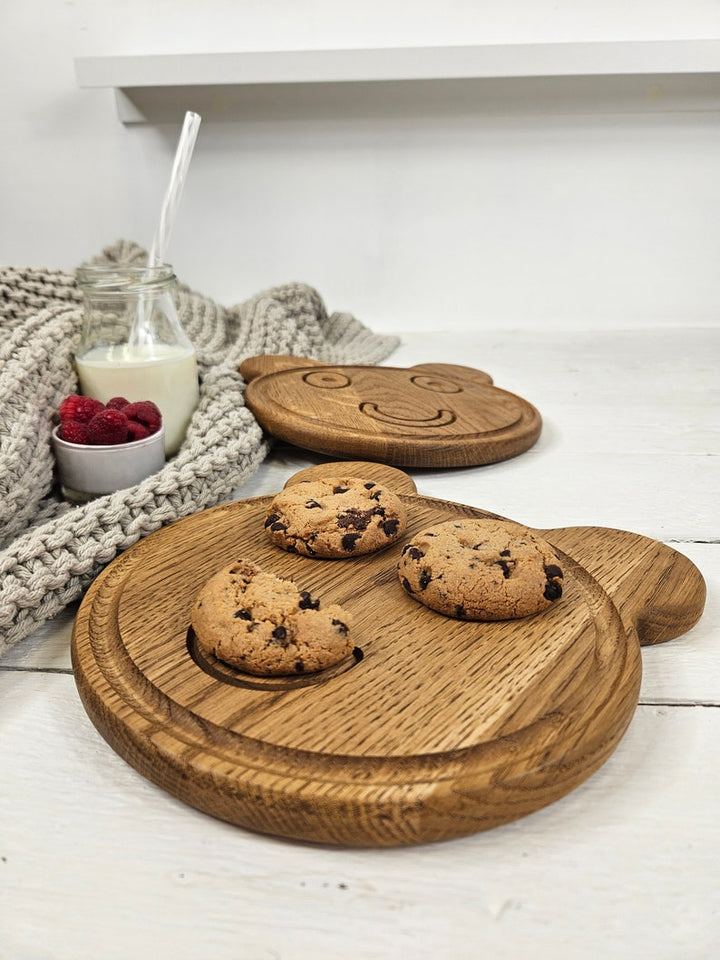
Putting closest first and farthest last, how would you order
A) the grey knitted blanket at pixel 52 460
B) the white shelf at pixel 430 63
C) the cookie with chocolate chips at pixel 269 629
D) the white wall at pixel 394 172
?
the cookie with chocolate chips at pixel 269 629, the grey knitted blanket at pixel 52 460, the white shelf at pixel 430 63, the white wall at pixel 394 172

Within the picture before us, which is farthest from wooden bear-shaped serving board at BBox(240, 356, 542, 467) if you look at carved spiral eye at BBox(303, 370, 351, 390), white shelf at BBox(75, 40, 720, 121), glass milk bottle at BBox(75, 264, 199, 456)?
white shelf at BBox(75, 40, 720, 121)

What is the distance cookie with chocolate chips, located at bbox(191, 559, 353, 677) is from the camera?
517 mm

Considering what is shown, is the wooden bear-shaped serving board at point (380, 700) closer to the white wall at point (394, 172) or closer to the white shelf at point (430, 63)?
the white shelf at point (430, 63)

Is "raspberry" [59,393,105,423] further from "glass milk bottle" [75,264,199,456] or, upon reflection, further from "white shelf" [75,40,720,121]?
"white shelf" [75,40,720,121]

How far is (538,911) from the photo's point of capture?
0.40 metres

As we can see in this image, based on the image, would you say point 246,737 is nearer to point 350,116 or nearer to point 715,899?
point 715,899

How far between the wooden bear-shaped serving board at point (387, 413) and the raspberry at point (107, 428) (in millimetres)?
226

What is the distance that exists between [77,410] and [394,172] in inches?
44.6

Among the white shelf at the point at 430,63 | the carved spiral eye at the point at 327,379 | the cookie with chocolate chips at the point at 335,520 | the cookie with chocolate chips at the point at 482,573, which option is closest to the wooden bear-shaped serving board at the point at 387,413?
the carved spiral eye at the point at 327,379

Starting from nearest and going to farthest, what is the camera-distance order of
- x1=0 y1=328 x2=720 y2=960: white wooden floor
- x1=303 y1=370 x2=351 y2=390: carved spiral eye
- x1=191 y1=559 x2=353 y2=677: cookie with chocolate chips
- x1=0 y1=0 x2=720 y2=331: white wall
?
x1=0 y1=328 x2=720 y2=960: white wooden floor < x1=191 y1=559 x2=353 y2=677: cookie with chocolate chips < x1=303 y1=370 x2=351 y2=390: carved spiral eye < x1=0 y1=0 x2=720 y2=331: white wall

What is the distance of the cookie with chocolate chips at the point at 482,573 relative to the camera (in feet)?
1.90

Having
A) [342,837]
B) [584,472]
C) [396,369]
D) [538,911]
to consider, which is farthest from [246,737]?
[396,369]

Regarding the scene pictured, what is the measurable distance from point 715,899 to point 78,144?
173 cm

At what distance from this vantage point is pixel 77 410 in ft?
2.68
